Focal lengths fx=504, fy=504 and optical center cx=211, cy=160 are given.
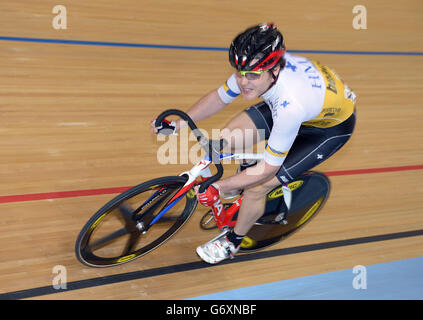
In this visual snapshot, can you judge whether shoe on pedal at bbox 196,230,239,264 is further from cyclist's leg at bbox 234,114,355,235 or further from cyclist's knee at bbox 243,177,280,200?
cyclist's knee at bbox 243,177,280,200

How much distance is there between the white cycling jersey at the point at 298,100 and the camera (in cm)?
206

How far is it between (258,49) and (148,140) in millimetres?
1495

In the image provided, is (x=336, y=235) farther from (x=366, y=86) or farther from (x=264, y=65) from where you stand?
(x=366, y=86)

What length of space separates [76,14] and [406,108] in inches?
114

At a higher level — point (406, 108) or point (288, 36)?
point (288, 36)

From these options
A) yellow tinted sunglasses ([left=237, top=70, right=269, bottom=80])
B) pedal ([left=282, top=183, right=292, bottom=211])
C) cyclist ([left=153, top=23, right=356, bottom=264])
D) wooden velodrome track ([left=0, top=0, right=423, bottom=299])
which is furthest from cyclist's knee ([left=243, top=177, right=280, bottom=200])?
yellow tinted sunglasses ([left=237, top=70, right=269, bottom=80])

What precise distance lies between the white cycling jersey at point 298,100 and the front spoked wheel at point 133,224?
0.49m

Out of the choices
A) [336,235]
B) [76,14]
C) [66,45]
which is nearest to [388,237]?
[336,235]

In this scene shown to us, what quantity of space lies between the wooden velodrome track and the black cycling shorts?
0.58 meters

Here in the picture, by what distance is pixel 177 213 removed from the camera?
2.53 metres

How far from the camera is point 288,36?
478 cm

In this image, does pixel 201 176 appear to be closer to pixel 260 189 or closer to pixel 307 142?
pixel 260 189

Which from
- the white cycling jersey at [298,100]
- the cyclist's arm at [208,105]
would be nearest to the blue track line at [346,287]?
the white cycling jersey at [298,100]

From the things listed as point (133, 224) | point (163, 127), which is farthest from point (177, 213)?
point (163, 127)
